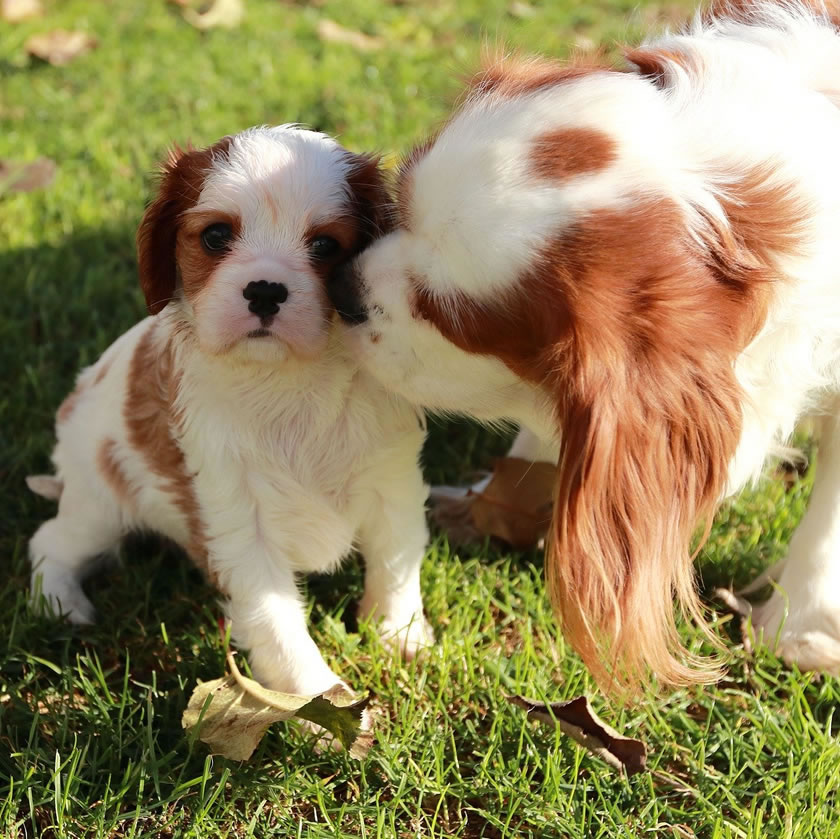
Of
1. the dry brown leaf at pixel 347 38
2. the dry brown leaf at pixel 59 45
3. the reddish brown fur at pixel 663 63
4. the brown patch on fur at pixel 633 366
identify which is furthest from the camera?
the dry brown leaf at pixel 347 38

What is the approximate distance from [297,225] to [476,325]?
0.51 metres

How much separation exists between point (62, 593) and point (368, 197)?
142cm

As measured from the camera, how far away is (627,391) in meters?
1.88

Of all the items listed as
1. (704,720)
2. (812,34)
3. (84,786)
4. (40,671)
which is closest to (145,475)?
(40,671)

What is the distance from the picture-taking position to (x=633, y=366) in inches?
73.7

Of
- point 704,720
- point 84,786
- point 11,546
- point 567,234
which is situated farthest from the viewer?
point 11,546

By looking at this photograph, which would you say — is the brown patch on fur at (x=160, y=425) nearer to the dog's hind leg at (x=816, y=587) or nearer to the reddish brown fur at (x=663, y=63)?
the reddish brown fur at (x=663, y=63)

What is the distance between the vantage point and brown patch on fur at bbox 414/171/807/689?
1.85 meters

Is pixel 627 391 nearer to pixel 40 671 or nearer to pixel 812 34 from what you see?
pixel 812 34

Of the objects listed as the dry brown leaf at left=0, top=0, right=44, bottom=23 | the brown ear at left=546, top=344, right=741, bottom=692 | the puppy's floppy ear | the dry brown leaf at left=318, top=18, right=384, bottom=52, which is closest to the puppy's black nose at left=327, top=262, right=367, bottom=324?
the puppy's floppy ear

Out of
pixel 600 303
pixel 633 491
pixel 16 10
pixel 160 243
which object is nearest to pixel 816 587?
pixel 633 491

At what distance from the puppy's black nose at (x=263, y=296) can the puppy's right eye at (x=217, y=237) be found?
0.55 ft

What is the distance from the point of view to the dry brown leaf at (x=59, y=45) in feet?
17.5

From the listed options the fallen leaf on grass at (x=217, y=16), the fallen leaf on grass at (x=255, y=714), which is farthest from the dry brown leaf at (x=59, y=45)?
the fallen leaf on grass at (x=255, y=714)
